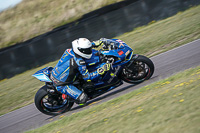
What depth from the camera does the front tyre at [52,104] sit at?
694cm

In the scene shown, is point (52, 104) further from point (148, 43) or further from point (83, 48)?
point (148, 43)

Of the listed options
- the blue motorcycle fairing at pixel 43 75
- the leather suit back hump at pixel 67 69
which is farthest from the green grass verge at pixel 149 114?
the blue motorcycle fairing at pixel 43 75

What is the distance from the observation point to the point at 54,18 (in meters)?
26.9

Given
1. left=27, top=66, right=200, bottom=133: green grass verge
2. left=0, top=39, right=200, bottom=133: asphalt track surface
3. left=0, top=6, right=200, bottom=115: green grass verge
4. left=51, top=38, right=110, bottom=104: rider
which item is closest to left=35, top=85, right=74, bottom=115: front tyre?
left=0, top=39, right=200, bottom=133: asphalt track surface

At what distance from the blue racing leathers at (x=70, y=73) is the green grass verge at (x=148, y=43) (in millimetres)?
2975

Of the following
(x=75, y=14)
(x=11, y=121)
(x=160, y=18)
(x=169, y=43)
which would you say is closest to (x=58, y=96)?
(x=11, y=121)

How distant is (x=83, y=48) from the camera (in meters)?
6.30

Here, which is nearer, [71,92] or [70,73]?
[70,73]

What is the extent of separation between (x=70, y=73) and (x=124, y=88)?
175 centimetres

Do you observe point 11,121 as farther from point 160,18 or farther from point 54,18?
point 54,18

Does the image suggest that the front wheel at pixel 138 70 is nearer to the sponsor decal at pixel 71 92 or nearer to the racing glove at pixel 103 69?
the racing glove at pixel 103 69

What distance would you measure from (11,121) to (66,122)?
9.82 feet

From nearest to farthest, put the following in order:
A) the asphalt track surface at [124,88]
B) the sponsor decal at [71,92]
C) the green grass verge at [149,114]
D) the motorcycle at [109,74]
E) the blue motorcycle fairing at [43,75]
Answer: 1. the green grass verge at [149,114]
2. the motorcycle at [109,74]
3. the sponsor decal at [71,92]
4. the blue motorcycle fairing at [43,75]
5. the asphalt track surface at [124,88]

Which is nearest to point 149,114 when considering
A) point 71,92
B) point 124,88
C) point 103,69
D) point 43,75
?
point 103,69
